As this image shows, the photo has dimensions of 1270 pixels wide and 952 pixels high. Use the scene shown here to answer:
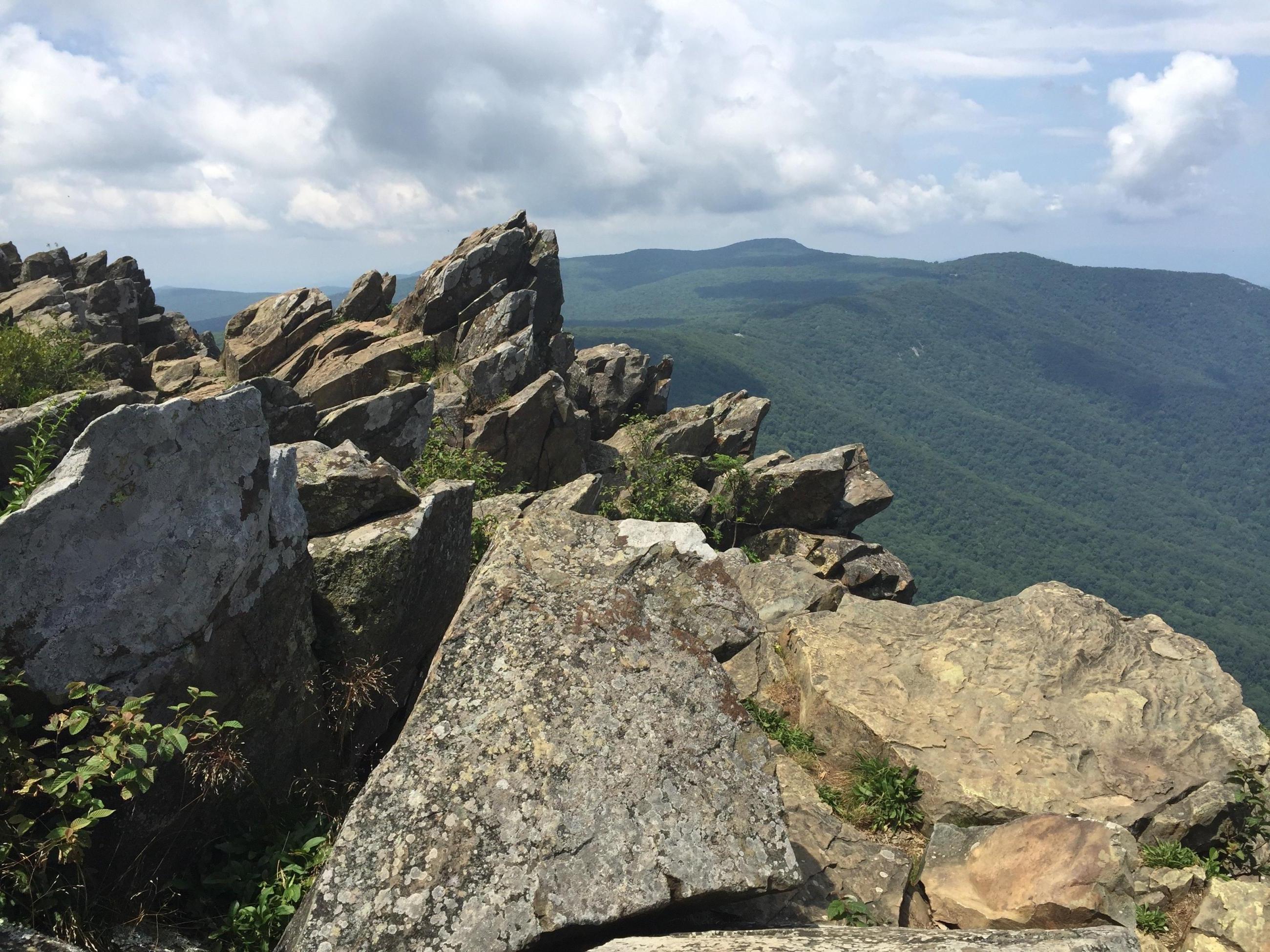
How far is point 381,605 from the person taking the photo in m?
8.52

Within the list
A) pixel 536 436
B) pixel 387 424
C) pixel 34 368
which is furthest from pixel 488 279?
pixel 387 424

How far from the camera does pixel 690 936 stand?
18.5 feet

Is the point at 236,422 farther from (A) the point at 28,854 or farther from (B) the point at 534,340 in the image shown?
(B) the point at 534,340

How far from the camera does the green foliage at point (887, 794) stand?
971 centimetres

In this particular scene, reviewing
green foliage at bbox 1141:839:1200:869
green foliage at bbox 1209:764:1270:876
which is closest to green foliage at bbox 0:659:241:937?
green foliage at bbox 1141:839:1200:869

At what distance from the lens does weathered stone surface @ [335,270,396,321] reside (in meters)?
43.4

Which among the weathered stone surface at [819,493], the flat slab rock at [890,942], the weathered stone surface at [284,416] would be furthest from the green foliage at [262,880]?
the weathered stone surface at [819,493]

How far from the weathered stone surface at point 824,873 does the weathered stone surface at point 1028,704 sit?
1411mm

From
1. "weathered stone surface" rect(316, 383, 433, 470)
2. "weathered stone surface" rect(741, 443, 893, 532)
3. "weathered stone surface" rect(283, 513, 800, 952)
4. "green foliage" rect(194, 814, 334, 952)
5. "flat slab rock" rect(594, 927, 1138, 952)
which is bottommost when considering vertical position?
"weathered stone surface" rect(741, 443, 893, 532)

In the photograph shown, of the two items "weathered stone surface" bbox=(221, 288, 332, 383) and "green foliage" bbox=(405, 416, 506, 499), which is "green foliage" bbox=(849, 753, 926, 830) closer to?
"green foliage" bbox=(405, 416, 506, 499)

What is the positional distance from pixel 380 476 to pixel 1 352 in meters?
31.0

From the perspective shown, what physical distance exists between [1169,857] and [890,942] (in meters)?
5.51

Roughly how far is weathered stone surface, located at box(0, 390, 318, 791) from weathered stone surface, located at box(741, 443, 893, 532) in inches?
999

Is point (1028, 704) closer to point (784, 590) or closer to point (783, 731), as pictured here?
point (783, 731)
